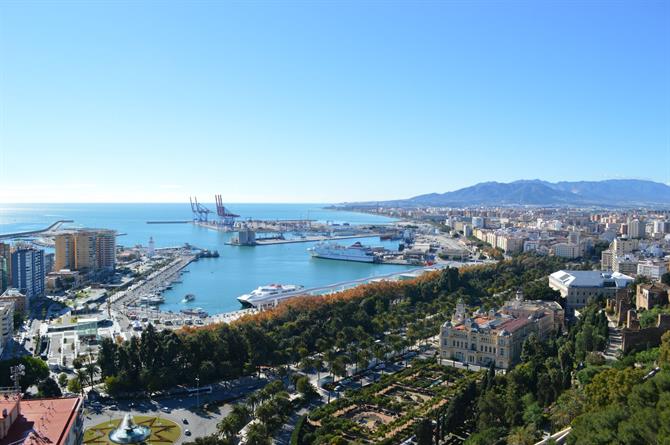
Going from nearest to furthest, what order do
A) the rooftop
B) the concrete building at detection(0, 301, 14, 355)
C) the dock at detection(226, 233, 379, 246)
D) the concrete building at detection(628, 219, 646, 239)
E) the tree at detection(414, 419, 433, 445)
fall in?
the tree at detection(414, 419, 433, 445)
the concrete building at detection(0, 301, 14, 355)
the rooftop
the concrete building at detection(628, 219, 646, 239)
the dock at detection(226, 233, 379, 246)

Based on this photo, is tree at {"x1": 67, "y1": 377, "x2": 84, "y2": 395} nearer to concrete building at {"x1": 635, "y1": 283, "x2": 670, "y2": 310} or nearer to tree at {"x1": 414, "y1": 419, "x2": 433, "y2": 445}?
tree at {"x1": 414, "y1": 419, "x2": 433, "y2": 445}

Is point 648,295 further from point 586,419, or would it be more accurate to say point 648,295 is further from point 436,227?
point 436,227

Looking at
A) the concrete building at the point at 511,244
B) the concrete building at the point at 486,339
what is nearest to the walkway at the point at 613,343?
the concrete building at the point at 486,339

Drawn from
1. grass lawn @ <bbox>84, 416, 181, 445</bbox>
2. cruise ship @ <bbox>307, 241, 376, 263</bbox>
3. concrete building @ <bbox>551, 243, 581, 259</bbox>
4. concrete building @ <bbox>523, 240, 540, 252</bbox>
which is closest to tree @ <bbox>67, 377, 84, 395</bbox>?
grass lawn @ <bbox>84, 416, 181, 445</bbox>

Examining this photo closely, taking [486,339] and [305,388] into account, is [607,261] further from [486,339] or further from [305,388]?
[305,388]

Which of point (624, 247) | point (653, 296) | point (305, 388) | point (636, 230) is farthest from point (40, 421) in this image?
point (636, 230)

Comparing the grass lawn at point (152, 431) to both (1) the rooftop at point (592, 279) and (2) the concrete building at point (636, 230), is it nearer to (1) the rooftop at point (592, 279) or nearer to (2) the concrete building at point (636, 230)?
(1) the rooftop at point (592, 279)
